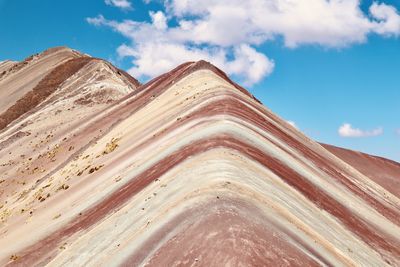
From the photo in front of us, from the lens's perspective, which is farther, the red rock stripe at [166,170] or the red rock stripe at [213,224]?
the red rock stripe at [166,170]

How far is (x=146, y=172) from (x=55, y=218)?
604 centimetres

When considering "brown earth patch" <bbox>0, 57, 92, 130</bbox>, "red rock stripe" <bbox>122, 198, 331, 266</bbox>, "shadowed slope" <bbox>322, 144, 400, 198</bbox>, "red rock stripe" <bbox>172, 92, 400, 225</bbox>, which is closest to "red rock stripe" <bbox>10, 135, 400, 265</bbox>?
"red rock stripe" <bbox>172, 92, 400, 225</bbox>

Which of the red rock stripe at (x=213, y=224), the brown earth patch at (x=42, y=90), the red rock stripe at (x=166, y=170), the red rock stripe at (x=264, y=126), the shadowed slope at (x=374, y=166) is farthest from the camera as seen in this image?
the brown earth patch at (x=42, y=90)

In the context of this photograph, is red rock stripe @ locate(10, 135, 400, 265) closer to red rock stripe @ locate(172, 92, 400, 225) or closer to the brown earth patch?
red rock stripe @ locate(172, 92, 400, 225)

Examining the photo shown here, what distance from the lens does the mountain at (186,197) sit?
12.9m

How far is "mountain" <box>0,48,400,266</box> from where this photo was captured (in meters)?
12.9

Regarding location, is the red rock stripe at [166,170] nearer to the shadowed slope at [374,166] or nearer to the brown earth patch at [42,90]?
the shadowed slope at [374,166]

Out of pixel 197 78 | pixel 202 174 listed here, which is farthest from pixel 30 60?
pixel 202 174

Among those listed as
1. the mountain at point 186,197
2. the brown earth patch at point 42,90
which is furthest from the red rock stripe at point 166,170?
the brown earth patch at point 42,90

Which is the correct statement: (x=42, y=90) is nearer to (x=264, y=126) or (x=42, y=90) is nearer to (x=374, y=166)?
(x=374, y=166)

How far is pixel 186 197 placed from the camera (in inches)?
607

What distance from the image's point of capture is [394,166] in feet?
236

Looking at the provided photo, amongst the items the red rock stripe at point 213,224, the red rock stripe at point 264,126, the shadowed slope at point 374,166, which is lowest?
the red rock stripe at point 213,224

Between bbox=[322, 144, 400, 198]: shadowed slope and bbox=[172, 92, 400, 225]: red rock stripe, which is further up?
bbox=[322, 144, 400, 198]: shadowed slope
